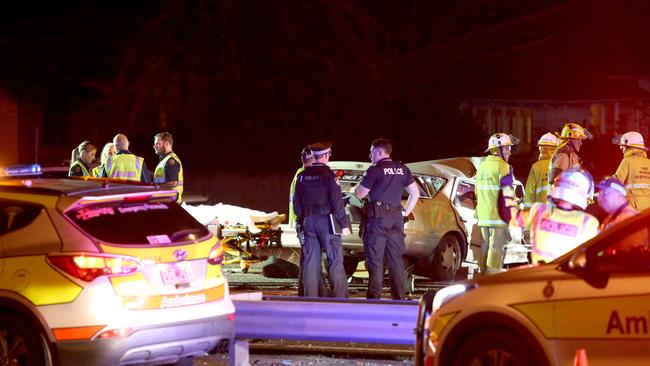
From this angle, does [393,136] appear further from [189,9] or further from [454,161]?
[454,161]

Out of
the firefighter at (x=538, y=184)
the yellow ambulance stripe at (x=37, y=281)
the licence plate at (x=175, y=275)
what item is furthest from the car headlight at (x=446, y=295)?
the firefighter at (x=538, y=184)

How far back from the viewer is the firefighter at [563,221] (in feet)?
27.1

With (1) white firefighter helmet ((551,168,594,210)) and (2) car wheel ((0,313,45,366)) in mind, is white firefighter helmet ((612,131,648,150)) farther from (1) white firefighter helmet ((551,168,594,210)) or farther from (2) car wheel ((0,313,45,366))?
(2) car wheel ((0,313,45,366))

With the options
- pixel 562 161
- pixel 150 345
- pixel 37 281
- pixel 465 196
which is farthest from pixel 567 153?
pixel 37 281

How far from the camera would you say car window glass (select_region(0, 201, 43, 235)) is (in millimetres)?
8586

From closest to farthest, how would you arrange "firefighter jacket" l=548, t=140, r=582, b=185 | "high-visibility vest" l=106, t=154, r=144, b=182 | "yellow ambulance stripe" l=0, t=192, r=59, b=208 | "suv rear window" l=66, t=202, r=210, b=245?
"suv rear window" l=66, t=202, r=210, b=245
"yellow ambulance stripe" l=0, t=192, r=59, b=208
"firefighter jacket" l=548, t=140, r=582, b=185
"high-visibility vest" l=106, t=154, r=144, b=182

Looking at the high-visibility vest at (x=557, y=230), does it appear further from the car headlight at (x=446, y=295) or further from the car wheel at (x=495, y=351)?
the car wheel at (x=495, y=351)

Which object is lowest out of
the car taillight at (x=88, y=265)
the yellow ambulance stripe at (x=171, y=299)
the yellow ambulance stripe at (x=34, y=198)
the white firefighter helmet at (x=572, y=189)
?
the yellow ambulance stripe at (x=171, y=299)

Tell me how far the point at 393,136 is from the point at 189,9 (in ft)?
22.1

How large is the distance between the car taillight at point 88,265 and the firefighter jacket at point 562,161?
631 centimetres

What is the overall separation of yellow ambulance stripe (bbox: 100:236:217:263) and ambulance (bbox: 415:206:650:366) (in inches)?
75.0

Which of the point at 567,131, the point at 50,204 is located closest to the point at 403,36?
the point at 567,131

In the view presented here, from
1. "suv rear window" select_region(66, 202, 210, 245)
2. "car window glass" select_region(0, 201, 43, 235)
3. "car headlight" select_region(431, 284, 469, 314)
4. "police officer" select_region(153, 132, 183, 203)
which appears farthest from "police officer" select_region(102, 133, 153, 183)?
"car headlight" select_region(431, 284, 469, 314)

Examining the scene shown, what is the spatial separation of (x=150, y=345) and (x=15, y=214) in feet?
4.61
